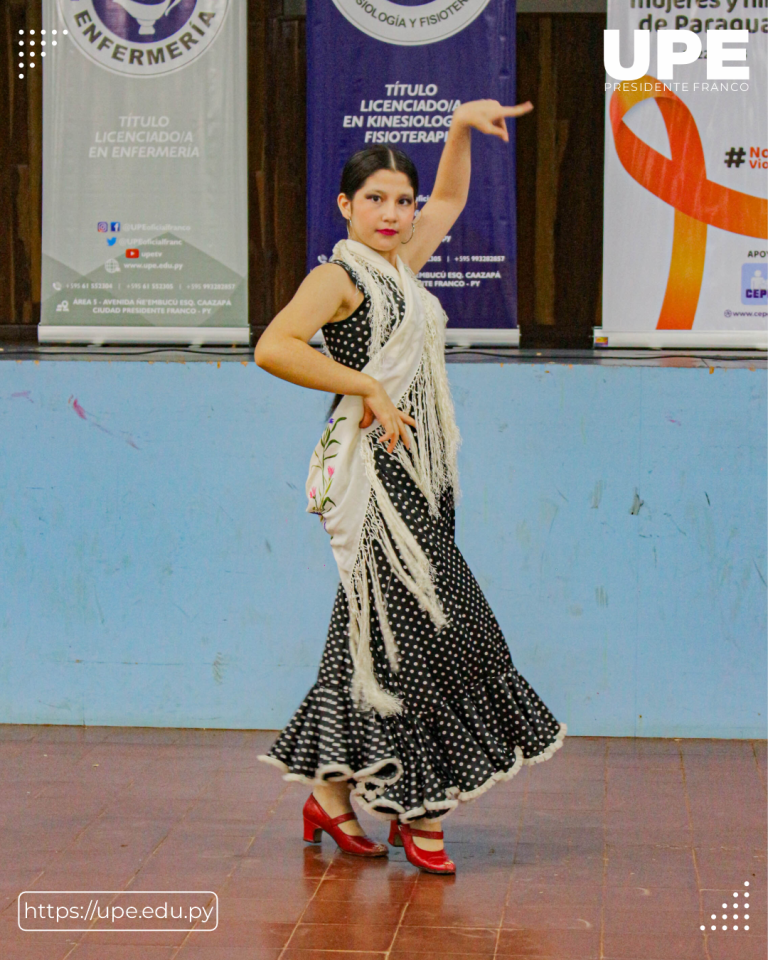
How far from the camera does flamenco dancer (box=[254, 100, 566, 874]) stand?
3.64 meters

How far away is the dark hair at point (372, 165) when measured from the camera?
3.67m

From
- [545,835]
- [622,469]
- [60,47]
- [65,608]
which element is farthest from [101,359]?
[545,835]

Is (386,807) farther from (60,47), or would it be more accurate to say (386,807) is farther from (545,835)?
(60,47)

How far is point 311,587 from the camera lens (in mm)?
5031

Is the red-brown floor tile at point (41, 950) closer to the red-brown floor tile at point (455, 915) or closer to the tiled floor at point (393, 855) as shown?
the tiled floor at point (393, 855)

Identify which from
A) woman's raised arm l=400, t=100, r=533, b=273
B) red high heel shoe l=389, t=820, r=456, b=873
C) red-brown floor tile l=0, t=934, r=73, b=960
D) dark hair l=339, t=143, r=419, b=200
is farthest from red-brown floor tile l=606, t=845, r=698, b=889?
dark hair l=339, t=143, r=419, b=200

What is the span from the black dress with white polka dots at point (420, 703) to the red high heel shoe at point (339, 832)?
147mm

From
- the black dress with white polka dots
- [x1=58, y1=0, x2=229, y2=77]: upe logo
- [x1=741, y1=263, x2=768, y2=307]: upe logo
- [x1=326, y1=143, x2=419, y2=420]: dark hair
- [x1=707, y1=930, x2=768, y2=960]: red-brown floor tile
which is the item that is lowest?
[x1=707, y1=930, x2=768, y2=960]: red-brown floor tile

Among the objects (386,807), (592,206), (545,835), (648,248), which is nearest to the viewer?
(386,807)

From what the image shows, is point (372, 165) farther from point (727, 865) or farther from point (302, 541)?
point (727, 865)

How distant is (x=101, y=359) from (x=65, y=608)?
959mm

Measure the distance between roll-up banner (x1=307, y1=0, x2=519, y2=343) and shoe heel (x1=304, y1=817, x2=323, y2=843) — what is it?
86.0 inches

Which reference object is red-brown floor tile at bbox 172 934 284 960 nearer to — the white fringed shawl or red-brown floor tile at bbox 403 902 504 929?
red-brown floor tile at bbox 403 902 504 929

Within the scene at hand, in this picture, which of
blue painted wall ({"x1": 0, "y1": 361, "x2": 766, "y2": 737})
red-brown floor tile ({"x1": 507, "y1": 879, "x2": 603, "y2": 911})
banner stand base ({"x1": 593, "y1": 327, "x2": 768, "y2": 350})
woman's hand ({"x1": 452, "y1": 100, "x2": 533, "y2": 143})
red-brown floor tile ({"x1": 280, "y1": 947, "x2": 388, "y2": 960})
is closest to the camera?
red-brown floor tile ({"x1": 280, "y1": 947, "x2": 388, "y2": 960})
